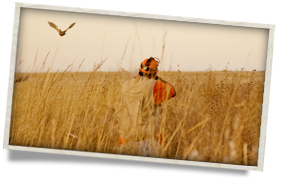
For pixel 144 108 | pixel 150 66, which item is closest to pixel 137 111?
pixel 144 108

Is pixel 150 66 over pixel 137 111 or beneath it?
over

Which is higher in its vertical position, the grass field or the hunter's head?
the hunter's head

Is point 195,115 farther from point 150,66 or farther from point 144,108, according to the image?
point 150,66

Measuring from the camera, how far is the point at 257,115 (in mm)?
Answer: 4391

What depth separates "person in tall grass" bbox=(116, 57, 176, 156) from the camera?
4383 millimetres

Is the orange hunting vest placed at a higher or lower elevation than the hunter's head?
lower

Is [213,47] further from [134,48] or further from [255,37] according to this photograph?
[134,48]

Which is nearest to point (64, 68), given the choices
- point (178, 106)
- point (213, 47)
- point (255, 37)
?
Result: point (178, 106)

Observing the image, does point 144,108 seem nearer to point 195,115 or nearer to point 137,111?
point 137,111

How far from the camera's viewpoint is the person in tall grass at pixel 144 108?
4.38 m

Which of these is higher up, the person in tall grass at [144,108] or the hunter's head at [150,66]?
the hunter's head at [150,66]

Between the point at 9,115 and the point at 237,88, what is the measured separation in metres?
2.49

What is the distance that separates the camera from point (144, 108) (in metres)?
→ 4.39

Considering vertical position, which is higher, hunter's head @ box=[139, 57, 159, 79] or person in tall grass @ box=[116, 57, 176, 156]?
hunter's head @ box=[139, 57, 159, 79]
